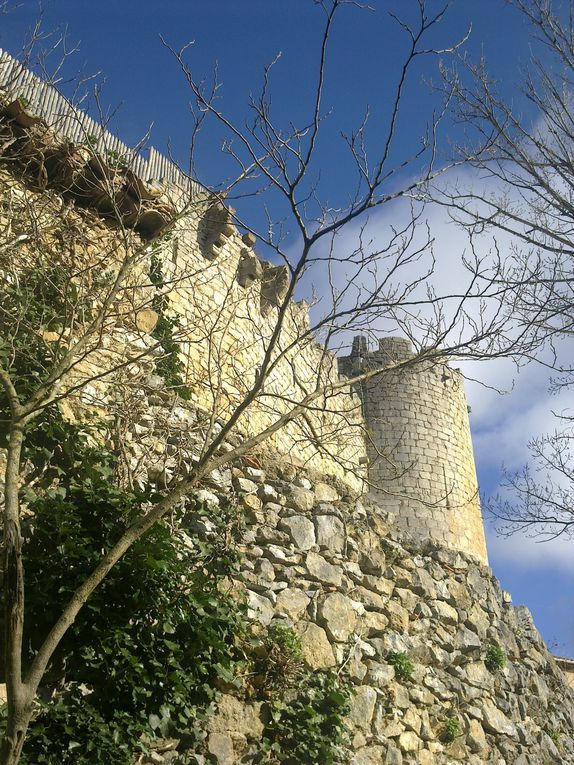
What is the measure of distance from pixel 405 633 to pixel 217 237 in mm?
4652

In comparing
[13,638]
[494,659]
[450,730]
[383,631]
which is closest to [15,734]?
[13,638]

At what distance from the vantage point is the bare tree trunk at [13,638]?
2891 mm

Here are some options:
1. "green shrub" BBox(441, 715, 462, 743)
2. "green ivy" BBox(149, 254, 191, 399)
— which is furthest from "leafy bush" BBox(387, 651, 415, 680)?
"green ivy" BBox(149, 254, 191, 399)

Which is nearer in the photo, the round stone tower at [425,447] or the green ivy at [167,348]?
the green ivy at [167,348]

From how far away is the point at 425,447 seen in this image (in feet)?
36.9

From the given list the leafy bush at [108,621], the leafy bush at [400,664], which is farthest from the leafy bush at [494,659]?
the leafy bush at [108,621]

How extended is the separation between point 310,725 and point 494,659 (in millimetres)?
3647

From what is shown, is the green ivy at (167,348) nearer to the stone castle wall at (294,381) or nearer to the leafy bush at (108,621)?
the stone castle wall at (294,381)

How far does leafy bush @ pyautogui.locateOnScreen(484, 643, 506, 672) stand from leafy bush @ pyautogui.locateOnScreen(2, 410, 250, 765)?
3998 millimetres

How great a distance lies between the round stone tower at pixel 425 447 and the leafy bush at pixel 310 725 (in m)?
5.24

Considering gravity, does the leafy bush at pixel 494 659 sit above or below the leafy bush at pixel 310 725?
above

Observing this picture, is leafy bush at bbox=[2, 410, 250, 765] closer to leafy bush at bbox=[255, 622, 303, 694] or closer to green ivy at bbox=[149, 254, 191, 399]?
leafy bush at bbox=[255, 622, 303, 694]

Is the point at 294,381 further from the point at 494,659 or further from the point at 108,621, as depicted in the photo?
the point at 108,621

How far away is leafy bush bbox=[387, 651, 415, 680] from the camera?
20.8ft
